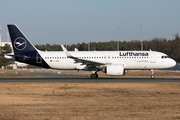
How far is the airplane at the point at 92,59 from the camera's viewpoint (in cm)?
3289

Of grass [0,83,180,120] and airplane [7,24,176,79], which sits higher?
airplane [7,24,176,79]

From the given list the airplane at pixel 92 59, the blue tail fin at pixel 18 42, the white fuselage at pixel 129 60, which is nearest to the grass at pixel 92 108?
the airplane at pixel 92 59

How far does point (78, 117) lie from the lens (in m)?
11.2

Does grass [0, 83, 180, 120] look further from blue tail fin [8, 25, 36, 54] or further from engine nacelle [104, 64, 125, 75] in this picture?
blue tail fin [8, 25, 36, 54]

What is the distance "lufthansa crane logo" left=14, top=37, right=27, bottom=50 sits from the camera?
34.9 meters

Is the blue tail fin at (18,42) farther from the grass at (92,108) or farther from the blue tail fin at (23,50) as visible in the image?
the grass at (92,108)

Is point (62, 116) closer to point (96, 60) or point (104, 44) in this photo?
point (96, 60)

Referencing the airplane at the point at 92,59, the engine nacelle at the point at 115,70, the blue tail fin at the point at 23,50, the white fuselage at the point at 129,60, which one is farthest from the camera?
the blue tail fin at the point at 23,50

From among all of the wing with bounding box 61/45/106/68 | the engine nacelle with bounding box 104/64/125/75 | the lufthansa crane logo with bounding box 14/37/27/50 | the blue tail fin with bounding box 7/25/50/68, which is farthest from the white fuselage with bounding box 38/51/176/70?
the lufthansa crane logo with bounding box 14/37/27/50

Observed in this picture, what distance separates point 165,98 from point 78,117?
24.2 feet

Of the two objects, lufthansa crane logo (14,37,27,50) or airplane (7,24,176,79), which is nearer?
airplane (7,24,176,79)

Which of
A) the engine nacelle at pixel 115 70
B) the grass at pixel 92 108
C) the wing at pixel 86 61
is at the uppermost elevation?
the wing at pixel 86 61

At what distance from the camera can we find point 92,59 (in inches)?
1337

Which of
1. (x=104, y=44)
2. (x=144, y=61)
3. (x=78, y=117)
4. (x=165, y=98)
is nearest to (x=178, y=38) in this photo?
(x=104, y=44)
